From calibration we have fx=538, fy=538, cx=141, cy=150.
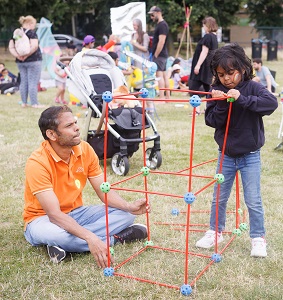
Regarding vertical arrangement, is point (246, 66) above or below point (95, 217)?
above

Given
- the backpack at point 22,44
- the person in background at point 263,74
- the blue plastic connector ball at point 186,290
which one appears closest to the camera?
the blue plastic connector ball at point 186,290

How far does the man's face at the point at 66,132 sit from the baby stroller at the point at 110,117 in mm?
1667

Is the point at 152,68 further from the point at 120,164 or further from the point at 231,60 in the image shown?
the point at 231,60

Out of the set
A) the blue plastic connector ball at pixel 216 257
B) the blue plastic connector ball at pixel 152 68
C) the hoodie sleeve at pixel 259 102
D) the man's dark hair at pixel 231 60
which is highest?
the man's dark hair at pixel 231 60

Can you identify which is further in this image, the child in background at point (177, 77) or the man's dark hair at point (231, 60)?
the child in background at point (177, 77)

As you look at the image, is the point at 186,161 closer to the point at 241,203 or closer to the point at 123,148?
the point at 123,148

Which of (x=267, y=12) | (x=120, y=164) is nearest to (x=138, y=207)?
(x=120, y=164)

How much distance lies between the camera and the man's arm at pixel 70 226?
3.38 m

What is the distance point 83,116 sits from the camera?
9.93 metres

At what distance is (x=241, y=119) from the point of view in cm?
342

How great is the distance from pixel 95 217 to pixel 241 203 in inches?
61.3

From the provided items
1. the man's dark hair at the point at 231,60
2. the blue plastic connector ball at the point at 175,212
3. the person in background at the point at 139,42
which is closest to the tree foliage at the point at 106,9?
the person in background at the point at 139,42

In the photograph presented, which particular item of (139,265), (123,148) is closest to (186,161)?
(123,148)

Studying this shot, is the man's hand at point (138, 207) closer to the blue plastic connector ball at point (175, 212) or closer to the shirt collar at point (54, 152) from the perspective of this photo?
the shirt collar at point (54, 152)
